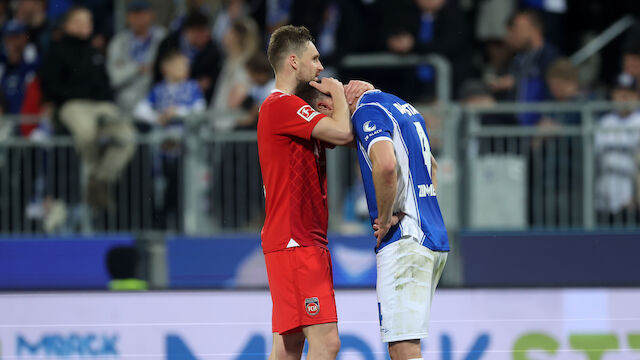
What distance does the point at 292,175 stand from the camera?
17.7 feet

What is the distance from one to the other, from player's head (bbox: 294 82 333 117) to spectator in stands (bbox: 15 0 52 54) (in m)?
6.83

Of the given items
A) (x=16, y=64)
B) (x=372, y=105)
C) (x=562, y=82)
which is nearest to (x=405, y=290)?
(x=372, y=105)

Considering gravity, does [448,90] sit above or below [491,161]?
above

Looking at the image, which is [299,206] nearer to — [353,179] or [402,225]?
[402,225]

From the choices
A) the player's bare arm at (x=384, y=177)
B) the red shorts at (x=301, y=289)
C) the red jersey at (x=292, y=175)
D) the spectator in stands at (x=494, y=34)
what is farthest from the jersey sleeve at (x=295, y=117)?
the spectator in stands at (x=494, y=34)

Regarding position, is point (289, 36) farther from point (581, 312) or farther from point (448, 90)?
point (448, 90)

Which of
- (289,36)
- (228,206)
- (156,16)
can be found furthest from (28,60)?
(289,36)

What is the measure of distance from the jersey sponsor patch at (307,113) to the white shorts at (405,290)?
0.77 metres

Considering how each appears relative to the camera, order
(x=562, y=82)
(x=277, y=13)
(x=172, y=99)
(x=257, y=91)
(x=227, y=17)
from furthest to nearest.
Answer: (x=227, y=17)
(x=277, y=13)
(x=172, y=99)
(x=257, y=91)
(x=562, y=82)

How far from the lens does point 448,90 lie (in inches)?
416

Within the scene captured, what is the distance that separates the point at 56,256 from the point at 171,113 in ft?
6.15

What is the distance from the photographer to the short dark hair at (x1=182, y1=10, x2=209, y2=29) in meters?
11.1

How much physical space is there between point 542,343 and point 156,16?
312 inches

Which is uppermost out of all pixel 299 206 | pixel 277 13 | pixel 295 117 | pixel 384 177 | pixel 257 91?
pixel 277 13
